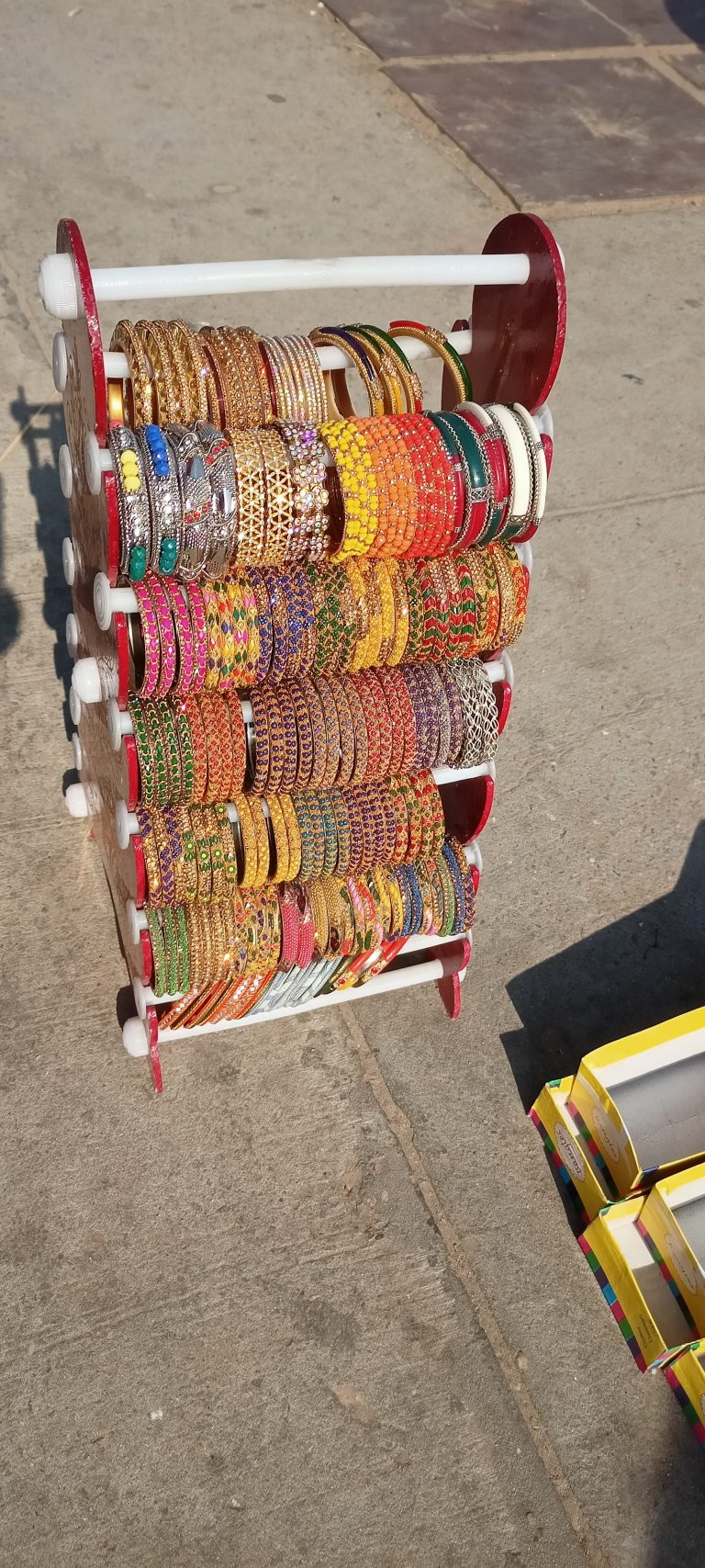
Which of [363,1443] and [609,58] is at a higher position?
[609,58]

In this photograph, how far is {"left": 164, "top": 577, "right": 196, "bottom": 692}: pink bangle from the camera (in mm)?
2104

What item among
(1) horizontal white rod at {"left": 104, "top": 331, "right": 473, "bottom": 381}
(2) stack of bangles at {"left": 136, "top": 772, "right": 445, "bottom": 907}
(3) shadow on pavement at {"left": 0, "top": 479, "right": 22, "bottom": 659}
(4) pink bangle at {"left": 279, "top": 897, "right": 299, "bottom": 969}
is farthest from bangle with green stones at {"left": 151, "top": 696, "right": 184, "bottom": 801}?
(3) shadow on pavement at {"left": 0, "top": 479, "right": 22, "bottom": 659}

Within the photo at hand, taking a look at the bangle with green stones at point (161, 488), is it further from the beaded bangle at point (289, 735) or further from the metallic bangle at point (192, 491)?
the beaded bangle at point (289, 735)

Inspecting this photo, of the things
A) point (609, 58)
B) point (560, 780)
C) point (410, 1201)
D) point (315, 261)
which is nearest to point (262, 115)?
point (609, 58)

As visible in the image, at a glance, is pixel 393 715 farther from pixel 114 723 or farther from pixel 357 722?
pixel 114 723

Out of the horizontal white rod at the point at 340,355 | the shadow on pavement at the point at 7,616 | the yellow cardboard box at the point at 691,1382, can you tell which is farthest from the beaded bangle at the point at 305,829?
the shadow on pavement at the point at 7,616

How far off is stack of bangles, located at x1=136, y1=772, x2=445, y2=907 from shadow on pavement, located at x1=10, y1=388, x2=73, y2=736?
1319 millimetres

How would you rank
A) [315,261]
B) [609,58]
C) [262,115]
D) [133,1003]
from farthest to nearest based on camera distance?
[609,58], [262,115], [133,1003], [315,261]

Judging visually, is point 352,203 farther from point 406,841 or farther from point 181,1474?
point 181,1474

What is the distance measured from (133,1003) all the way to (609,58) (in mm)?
6992

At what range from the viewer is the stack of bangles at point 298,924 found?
2529 mm

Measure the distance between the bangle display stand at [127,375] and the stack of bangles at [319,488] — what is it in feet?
0.20

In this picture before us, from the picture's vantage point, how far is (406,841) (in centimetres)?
262

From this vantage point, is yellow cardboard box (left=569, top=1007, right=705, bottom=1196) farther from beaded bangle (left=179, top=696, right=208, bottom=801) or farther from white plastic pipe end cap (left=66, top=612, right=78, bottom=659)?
white plastic pipe end cap (left=66, top=612, right=78, bottom=659)
